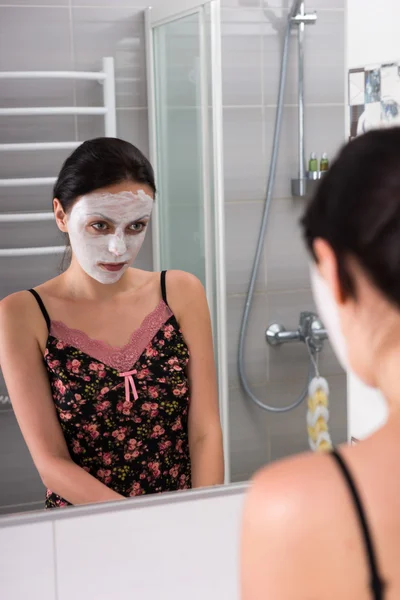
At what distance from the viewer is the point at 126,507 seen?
1.08 metres

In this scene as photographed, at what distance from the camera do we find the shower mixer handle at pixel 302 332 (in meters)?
1.13

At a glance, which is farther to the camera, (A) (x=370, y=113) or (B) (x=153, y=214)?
(A) (x=370, y=113)

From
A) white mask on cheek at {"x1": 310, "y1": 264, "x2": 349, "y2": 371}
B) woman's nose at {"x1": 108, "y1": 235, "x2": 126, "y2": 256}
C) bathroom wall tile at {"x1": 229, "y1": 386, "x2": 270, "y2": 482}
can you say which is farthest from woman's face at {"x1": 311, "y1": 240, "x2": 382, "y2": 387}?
bathroom wall tile at {"x1": 229, "y1": 386, "x2": 270, "y2": 482}

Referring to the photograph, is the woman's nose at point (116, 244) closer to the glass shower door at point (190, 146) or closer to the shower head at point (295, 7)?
the glass shower door at point (190, 146)

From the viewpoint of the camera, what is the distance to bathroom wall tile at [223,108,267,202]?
43.2 inches

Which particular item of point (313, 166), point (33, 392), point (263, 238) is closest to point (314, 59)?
point (313, 166)

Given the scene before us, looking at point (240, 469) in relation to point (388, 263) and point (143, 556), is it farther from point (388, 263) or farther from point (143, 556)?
point (388, 263)

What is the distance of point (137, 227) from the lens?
1.01 metres

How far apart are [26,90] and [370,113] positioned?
1.76ft

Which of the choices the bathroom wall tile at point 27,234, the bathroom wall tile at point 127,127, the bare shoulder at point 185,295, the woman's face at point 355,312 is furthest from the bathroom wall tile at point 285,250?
the woman's face at point 355,312

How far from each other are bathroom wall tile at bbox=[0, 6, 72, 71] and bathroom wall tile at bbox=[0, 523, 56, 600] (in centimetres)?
63

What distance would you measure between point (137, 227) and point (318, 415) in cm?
42

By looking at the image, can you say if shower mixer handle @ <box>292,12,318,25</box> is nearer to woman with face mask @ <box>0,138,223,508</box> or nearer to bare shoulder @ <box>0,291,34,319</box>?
woman with face mask @ <box>0,138,223,508</box>

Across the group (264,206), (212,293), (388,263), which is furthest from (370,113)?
(388,263)
